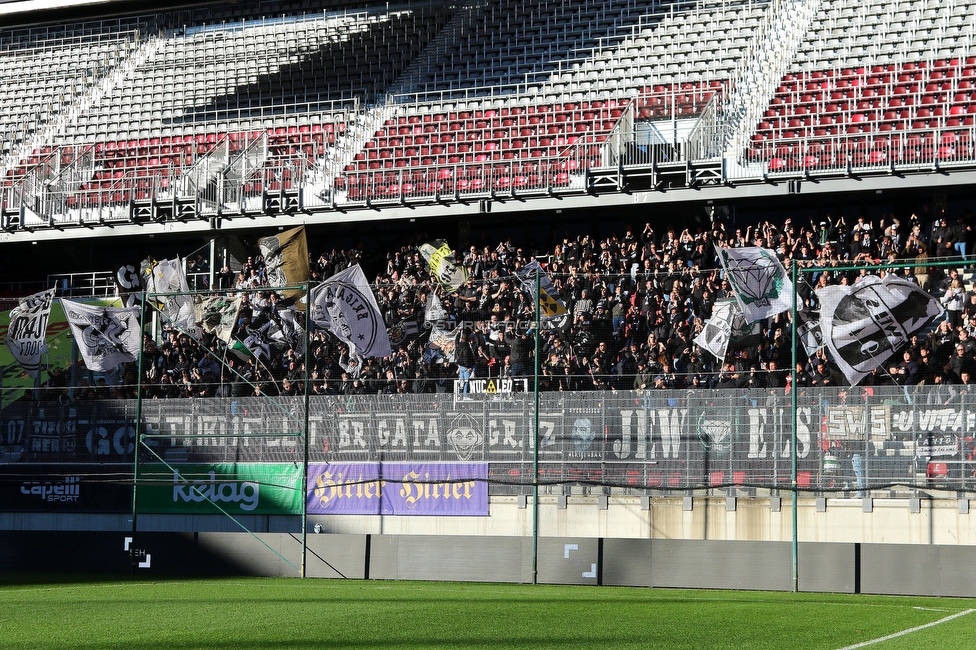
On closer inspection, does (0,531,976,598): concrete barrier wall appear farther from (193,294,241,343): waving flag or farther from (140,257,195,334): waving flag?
(140,257,195,334): waving flag

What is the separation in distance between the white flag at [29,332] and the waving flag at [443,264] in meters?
8.40

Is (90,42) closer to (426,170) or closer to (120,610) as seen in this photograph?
(426,170)

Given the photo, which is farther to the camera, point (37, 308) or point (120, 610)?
point (37, 308)

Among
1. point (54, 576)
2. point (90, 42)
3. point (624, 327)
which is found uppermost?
point (90, 42)

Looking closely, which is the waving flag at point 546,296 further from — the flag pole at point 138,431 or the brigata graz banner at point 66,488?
the brigata graz banner at point 66,488

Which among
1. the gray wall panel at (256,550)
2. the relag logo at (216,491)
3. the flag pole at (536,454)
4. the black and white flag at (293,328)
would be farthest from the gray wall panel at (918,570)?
the black and white flag at (293,328)

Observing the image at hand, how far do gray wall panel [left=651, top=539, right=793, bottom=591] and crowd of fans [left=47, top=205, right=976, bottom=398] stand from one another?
2.32m

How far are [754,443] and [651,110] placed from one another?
12.6 m

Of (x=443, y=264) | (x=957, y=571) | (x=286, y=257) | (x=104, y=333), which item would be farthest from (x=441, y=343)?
(x=286, y=257)

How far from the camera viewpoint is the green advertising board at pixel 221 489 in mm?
19891

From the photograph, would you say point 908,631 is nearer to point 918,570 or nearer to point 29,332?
point 918,570

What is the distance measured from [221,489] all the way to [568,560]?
6220 millimetres

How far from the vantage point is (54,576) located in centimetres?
1936

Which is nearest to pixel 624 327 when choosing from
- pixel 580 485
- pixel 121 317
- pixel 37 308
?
pixel 580 485
